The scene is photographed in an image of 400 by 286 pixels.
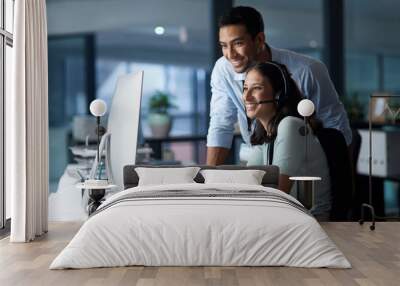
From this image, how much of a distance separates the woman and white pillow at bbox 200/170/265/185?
66 centimetres

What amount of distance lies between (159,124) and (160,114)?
11 centimetres

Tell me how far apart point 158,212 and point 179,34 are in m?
3.25

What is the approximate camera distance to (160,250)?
506 centimetres

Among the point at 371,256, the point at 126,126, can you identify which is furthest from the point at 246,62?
the point at 371,256

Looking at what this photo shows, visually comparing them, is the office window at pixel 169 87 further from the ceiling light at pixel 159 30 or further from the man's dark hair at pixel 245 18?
the man's dark hair at pixel 245 18

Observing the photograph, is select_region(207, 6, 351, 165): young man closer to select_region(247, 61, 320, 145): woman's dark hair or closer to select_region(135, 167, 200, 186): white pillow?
select_region(247, 61, 320, 145): woman's dark hair

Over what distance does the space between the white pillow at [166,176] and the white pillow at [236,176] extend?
0.20 m

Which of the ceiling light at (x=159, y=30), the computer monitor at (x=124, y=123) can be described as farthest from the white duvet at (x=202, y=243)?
the ceiling light at (x=159, y=30)

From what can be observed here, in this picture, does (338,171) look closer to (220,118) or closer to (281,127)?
(281,127)

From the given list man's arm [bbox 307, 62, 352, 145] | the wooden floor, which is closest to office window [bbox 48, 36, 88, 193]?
the wooden floor

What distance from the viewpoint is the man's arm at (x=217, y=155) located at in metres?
7.75

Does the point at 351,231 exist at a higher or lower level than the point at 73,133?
lower

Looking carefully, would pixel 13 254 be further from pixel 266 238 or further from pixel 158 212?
pixel 266 238

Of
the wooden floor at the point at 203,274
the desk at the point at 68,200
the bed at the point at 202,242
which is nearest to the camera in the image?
the wooden floor at the point at 203,274
